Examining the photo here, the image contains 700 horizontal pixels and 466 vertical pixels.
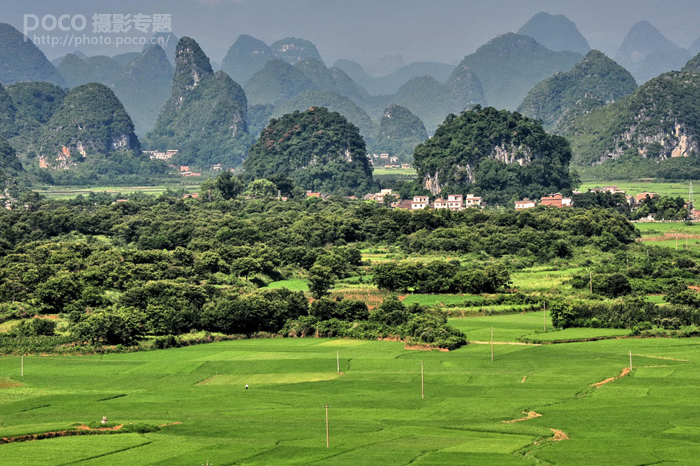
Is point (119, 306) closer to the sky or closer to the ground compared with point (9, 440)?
closer to the sky

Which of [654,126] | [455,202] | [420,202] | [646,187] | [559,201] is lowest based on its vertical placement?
[559,201]

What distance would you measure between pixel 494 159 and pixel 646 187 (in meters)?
22.2

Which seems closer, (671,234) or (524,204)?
(671,234)

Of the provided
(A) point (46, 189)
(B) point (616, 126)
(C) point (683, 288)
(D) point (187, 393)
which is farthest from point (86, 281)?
(B) point (616, 126)

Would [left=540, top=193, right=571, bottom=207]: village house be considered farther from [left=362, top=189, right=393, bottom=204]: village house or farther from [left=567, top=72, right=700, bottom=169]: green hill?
[left=567, top=72, right=700, bottom=169]: green hill

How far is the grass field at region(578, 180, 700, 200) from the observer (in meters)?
116

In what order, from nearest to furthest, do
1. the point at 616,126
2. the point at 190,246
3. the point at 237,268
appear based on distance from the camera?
the point at 237,268 → the point at 190,246 → the point at 616,126

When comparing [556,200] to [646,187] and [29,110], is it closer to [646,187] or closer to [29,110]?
[646,187]

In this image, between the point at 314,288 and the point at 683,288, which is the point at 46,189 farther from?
the point at 683,288

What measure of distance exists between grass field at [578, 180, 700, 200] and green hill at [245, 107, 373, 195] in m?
35.2

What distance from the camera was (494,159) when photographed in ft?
413

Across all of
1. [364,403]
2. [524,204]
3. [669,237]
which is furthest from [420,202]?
[364,403]

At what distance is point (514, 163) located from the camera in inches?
4911

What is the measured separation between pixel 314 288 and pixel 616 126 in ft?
369
